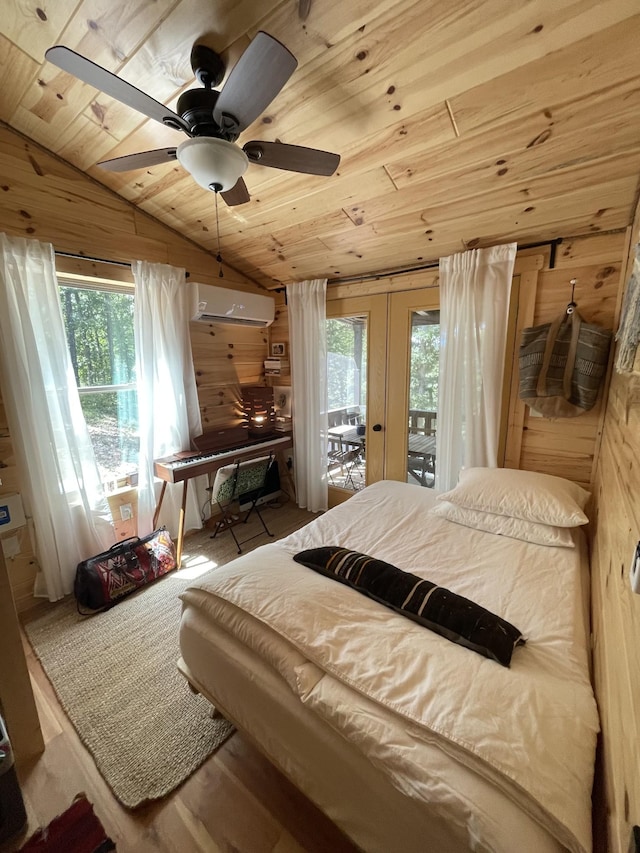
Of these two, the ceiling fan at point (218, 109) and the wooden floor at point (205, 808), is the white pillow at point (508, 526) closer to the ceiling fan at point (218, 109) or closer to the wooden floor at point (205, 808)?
the wooden floor at point (205, 808)

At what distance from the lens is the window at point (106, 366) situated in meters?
2.45

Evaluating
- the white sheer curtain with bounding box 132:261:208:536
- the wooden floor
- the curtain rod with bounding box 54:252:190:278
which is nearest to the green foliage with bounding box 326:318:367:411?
the white sheer curtain with bounding box 132:261:208:536

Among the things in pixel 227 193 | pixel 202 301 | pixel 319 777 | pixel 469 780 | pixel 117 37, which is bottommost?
pixel 319 777

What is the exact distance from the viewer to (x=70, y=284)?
2.40 meters

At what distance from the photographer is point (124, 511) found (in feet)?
8.78

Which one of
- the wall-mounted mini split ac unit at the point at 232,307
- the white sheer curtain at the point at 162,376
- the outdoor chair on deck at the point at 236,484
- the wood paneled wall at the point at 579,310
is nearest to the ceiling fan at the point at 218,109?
the white sheer curtain at the point at 162,376

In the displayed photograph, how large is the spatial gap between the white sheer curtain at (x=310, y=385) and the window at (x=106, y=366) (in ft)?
4.71

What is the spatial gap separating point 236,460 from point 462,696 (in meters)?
2.32

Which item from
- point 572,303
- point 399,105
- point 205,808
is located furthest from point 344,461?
point 399,105

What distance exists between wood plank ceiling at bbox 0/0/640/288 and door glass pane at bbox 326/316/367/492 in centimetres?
98

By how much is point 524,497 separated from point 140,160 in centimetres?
247

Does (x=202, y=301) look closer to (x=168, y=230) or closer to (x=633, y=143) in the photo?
(x=168, y=230)

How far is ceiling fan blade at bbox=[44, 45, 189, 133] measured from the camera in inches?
38.7

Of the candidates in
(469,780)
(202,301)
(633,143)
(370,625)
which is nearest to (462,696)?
(469,780)
